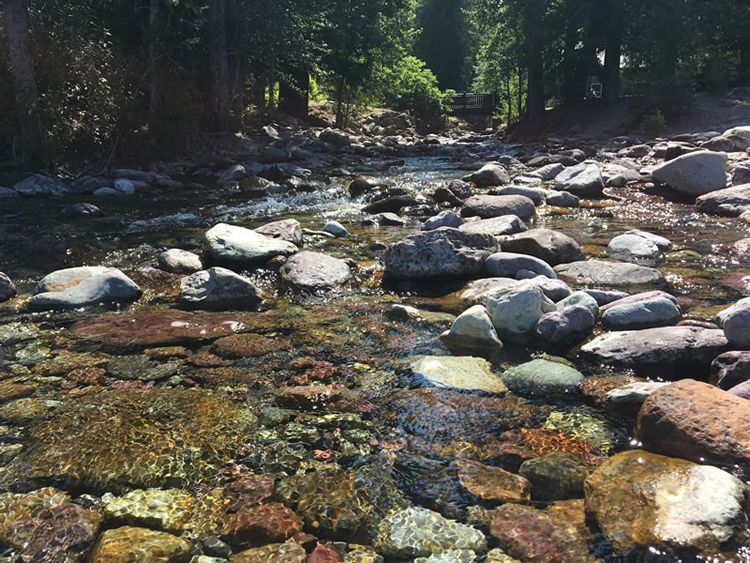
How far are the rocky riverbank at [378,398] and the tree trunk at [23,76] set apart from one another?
6.19 metres

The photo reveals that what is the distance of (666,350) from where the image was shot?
11.9ft

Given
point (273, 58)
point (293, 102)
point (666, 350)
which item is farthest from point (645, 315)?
point (293, 102)

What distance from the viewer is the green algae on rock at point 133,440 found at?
263cm

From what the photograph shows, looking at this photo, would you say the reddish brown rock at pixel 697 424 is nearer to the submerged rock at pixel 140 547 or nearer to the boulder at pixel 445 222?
the submerged rock at pixel 140 547

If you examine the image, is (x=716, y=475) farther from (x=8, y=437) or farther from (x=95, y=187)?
(x=95, y=187)

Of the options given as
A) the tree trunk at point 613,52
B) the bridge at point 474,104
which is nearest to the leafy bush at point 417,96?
the bridge at point 474,104

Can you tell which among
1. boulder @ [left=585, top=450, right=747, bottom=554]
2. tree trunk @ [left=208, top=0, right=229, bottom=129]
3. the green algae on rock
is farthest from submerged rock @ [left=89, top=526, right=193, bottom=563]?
tree trunk @ [left=208, top=0, right=229, bottom=129]

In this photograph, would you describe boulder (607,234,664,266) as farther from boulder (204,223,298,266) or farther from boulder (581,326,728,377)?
boulder (204,223,298,266)

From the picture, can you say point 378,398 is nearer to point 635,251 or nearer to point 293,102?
point 635,251

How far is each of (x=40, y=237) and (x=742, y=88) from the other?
24.9 m

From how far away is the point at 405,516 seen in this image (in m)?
2.44

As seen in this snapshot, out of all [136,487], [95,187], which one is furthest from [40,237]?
[136,487]

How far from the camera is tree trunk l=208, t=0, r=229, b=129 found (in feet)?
60.5

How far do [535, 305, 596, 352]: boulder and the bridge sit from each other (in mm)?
40625
